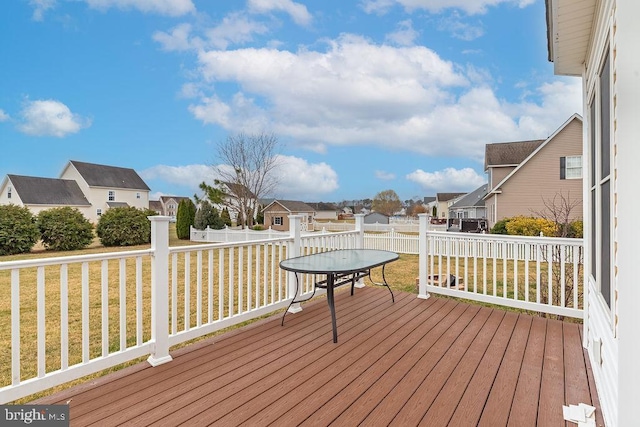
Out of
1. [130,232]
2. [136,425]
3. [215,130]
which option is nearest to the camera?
[136,425]

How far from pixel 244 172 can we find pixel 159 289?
1650 cm

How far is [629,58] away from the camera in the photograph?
1.32 meters

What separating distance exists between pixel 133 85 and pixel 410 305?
15984mm

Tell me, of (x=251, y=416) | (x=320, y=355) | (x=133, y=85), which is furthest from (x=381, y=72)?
(x=133, y=85)

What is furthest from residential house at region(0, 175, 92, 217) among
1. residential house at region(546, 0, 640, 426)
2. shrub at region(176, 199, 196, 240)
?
residential house at region(546, 0, 640, 426)

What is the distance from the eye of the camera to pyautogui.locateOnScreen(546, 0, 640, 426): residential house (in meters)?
1.31

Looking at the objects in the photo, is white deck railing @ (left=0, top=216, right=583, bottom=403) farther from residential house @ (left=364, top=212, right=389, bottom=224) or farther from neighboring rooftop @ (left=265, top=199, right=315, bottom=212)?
residential house @ (left=364, top=212, right=389, bottom=224)

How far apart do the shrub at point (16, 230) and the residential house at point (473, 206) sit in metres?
24.3

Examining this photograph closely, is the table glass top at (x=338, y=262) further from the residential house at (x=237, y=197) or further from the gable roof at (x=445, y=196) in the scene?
the gable roof at (x=445, y=196)

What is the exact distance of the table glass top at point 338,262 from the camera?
309 cm

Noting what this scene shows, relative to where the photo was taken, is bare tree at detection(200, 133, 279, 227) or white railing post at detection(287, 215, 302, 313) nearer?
white railing post at detection(287, 215, 302, 313)

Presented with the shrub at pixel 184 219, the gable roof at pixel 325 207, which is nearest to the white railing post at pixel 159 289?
the shrub at pixel 184 219

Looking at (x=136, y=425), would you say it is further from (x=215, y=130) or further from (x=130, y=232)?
(x=215, y=130)

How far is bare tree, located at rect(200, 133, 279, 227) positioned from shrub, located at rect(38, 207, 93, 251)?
6640 millimetres
